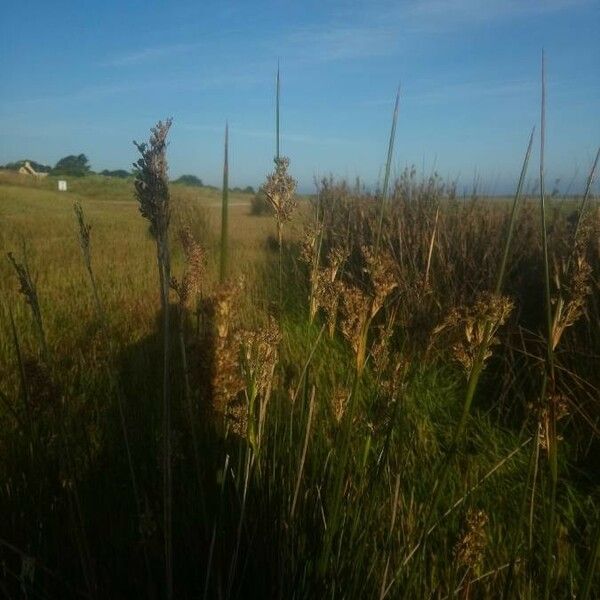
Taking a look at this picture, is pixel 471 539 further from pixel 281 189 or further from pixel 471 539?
pixel 281 189

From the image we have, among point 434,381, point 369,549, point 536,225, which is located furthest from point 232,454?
point 536,225

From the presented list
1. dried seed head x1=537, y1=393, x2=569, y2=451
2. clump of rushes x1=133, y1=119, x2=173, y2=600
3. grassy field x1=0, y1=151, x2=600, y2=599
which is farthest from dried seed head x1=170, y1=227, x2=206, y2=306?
dried seed head x1=537, y1=393, x2=569, y2=451

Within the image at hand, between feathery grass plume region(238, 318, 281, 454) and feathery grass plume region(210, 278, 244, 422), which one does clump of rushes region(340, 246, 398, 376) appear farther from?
feathery grass plume region(210, 278, 244, 422)

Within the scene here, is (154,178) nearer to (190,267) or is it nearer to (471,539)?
(190,267)

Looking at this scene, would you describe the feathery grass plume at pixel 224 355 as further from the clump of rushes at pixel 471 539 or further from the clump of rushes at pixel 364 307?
the clump of rushes at pixel 471 539

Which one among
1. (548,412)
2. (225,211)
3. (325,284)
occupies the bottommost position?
(548,412)

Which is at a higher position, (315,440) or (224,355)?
(224,355)

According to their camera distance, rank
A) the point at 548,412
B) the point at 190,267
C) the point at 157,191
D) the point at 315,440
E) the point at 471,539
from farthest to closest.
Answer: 1. the point at 315,440
2. the point at 190,267
3. the point at 471,539
4. the point at 548,412
5. the point at 157,191

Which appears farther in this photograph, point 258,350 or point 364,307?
point 258,350

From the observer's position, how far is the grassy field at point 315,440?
113 centimetres

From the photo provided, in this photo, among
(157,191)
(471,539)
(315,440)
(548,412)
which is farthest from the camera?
(315,440)

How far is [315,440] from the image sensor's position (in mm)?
2082

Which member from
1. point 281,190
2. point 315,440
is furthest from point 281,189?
point 315,440

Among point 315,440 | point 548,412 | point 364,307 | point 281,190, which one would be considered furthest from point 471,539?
point 315,440
